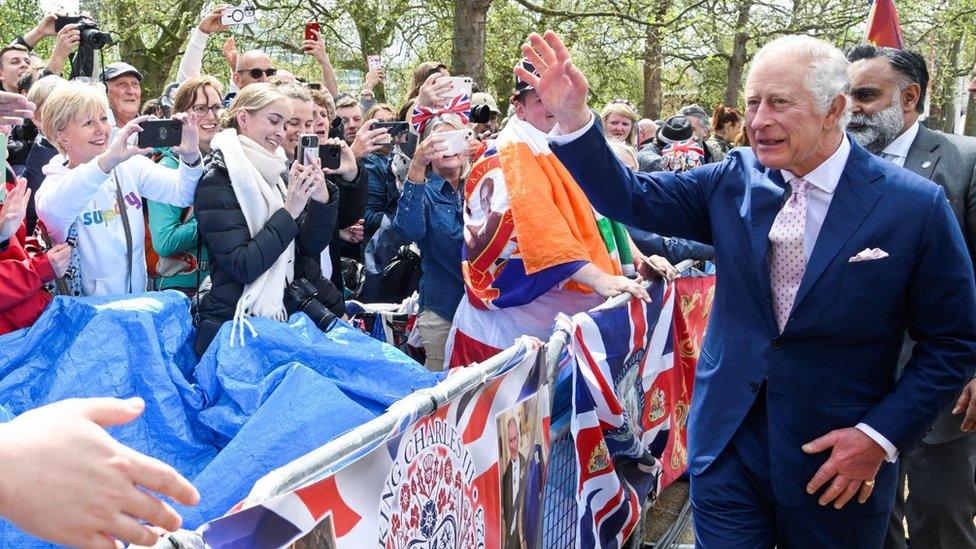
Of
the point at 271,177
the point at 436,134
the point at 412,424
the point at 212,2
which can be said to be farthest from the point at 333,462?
the point at 212,2

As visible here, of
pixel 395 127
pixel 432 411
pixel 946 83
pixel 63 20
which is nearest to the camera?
pixel 432 411

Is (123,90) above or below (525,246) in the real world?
above

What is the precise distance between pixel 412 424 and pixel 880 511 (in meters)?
1.55

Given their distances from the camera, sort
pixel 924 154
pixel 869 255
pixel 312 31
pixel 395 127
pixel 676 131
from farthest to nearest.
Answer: pixel 676 131, pixel 312 31, pixel 395 127, pixel 924 154, pixel 869 255

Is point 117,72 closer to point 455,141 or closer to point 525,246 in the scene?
point 455,141

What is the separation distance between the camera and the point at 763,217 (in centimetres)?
287

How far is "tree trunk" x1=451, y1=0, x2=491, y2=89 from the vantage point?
1071cm

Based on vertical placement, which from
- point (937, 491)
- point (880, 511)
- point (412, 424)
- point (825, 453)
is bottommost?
point (937, 491)

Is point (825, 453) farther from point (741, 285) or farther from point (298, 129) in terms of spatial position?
point (298, 129)

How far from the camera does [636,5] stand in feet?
47.8

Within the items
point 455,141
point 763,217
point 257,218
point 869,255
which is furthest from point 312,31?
point 869,255

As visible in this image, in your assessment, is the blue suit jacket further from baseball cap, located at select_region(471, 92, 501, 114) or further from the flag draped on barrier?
baseball cap, located at select_region(471, 92, 501, 114)

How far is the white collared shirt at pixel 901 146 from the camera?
380 cm

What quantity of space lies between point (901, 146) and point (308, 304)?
2465 millimetres
